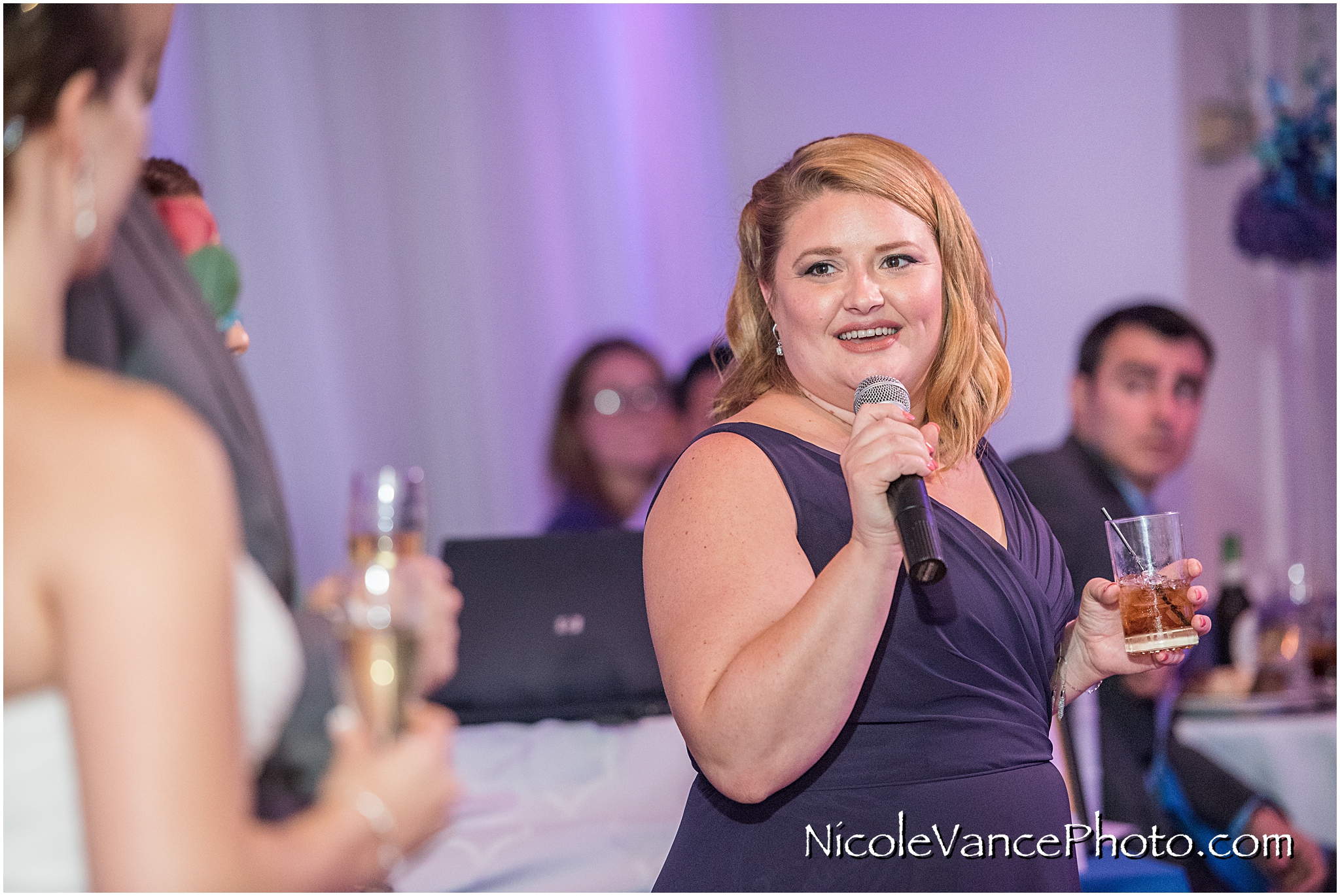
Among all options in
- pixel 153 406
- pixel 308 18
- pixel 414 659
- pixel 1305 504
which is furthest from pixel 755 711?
pixel 1305 504

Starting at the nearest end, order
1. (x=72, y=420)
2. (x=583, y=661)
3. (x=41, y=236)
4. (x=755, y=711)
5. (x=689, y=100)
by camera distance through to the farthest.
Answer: (x=72, y=420) < (x=41, y=236) < (x=755, y=711) < (x=583, y=661) < (x=689, y=100)

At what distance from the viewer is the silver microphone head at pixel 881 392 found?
1447 mm

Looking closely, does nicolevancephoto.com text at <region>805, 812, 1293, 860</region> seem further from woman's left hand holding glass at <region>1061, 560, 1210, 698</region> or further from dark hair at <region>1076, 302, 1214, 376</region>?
dark hair at <region>1076, 302, 1214, 376</region>

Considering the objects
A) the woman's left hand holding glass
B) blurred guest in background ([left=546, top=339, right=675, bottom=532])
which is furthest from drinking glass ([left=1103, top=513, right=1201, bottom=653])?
blurred guest in background ([left=546, top=339, right=675, bottom=532])

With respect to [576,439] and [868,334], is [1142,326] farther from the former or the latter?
[868,334]

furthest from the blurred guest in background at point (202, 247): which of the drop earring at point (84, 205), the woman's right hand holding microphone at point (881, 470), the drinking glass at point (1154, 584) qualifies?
the drinking glass at point (1154, 584)

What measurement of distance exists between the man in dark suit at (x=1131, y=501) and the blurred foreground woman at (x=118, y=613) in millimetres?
1772

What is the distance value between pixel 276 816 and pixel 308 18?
4.08 meters

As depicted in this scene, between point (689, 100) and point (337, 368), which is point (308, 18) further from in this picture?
point (689, 100)

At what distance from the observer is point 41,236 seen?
0.89 meters

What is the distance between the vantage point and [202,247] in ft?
4.56

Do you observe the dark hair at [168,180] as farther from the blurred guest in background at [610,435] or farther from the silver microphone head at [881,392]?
the blurred guest in background at [610,435]

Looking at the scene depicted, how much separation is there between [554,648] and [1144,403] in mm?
1804

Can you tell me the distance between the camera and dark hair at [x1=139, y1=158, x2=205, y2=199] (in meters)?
1.45
